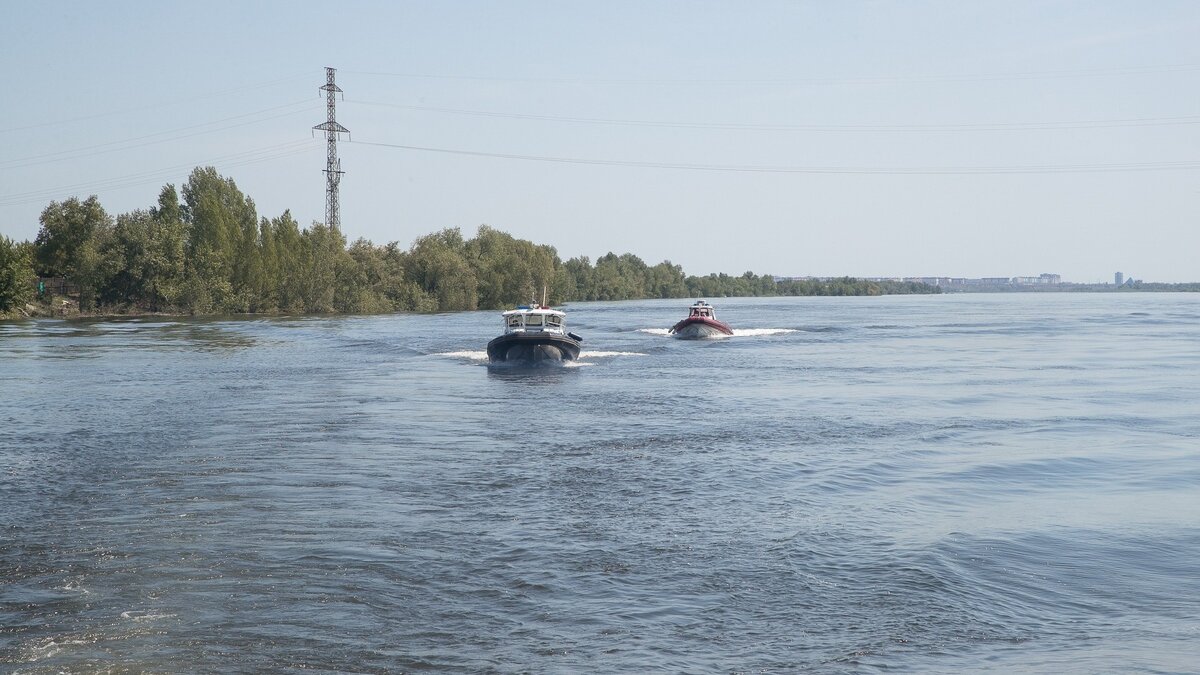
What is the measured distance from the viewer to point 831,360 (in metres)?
59.3

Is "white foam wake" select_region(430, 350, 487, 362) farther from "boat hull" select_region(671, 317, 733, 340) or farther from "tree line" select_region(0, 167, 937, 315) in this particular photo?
"tree line" select_region(0, 167, 937, 315)

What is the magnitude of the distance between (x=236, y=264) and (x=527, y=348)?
7889 cm

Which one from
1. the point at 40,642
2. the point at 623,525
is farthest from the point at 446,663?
the point at 623,525

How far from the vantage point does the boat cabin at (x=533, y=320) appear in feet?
184

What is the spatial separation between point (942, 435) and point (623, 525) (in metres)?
14.9

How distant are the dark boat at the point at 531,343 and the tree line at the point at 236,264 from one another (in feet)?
199

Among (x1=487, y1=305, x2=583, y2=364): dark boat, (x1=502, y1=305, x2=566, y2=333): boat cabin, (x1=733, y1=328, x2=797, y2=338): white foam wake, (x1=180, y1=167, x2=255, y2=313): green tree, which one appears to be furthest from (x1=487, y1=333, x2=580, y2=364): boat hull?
(x1=180, y1=167, x2=255, y2=313): green tree

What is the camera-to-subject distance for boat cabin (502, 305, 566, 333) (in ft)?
184

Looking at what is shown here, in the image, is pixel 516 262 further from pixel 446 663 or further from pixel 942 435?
pixel 446 663

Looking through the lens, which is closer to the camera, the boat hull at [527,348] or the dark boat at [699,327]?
the boat hull at [527,348]

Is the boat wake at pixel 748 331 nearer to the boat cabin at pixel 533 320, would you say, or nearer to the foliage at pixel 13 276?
the boat cabin at pixel 533 320

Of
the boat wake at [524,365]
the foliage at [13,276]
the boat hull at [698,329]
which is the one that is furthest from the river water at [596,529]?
the foliage at [13,276]

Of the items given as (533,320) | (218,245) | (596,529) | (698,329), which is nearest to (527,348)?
(533,320)

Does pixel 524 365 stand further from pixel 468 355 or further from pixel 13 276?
pixel 13 276
